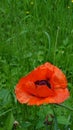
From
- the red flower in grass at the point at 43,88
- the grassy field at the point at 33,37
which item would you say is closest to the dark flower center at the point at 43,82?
the red flower in grass at the point at 43,88

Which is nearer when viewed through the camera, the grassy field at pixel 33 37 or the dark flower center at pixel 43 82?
the dark flower center at pixel 43 82

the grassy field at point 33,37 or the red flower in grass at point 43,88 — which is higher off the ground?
the red flower in grass at point 43,88

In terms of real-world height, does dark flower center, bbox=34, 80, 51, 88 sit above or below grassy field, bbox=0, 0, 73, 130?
above

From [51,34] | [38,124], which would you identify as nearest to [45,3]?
[51,34]

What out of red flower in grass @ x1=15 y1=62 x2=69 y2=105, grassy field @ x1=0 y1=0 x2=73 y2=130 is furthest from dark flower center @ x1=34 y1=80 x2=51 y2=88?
grassy field @ x1=0 y1=0 x2=73 y2=130

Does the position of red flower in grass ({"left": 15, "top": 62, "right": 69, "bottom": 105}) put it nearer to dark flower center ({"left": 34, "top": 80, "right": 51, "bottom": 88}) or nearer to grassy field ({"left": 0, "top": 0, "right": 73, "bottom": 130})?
dark flower center ({"left": 34, "top": 80, "right": 51, "bottom": 88})

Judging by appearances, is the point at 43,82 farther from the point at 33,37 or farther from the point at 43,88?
the point at 33,37

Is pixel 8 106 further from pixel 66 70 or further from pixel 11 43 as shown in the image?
pixel 11 43

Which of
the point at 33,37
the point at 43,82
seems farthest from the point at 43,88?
the point at 33,37

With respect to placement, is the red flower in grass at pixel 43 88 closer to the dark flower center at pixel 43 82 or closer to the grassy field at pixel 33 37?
the dark flower center at pixel 43 82

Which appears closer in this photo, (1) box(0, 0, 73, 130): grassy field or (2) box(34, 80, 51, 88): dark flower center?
(2) box(34, 80, 51, 88): dark flower center

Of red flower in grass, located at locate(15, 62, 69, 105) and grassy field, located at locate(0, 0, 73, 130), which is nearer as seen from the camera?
red flower in grass, located at locate(15, 62, 69, 105)
